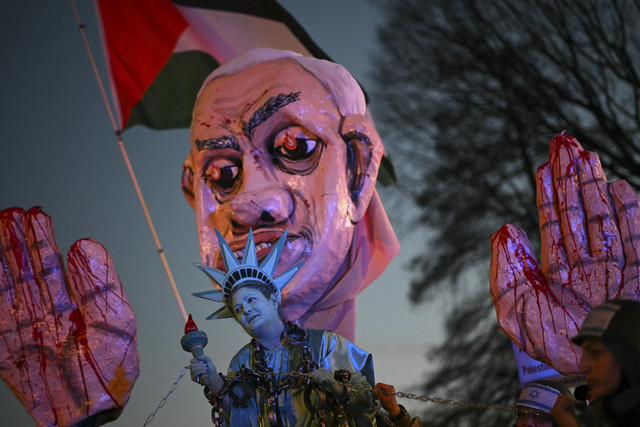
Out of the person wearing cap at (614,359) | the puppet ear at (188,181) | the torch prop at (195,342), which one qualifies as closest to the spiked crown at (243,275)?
the torch prop at (195,342)

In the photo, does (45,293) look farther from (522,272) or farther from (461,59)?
(461,59)

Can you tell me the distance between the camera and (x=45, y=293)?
10.4ft

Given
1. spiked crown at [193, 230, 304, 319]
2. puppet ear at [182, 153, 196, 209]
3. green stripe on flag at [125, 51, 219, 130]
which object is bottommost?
spiked crown at [193, 230, 304, 319]

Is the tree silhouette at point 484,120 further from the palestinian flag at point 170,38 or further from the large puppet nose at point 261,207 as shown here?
the large puppet nose at point 261,207

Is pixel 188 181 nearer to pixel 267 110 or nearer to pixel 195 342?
pixel 267 110

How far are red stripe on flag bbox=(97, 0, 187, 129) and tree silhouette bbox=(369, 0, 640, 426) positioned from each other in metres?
1.47

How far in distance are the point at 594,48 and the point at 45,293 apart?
3.69m

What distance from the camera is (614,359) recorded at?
1.85m

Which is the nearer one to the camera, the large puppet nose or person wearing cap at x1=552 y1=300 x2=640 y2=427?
person wearing cap at x1=552 y1=300 x2=640 y2=427

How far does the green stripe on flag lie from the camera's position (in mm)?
5098

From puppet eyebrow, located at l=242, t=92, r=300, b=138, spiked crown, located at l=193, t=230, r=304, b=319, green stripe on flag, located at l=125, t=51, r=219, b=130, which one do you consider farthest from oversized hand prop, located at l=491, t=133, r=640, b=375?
green stripe on flag, located at l=125, t=51, r=219, b=130

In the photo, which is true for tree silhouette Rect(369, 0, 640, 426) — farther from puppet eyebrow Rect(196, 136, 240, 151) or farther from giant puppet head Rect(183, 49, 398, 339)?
puppet eyebrow Rect(196, 136, 240, 151)

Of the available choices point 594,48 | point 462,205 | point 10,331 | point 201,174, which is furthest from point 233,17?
point 10,331

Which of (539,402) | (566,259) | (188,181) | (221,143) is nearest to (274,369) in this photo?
(539,402)
